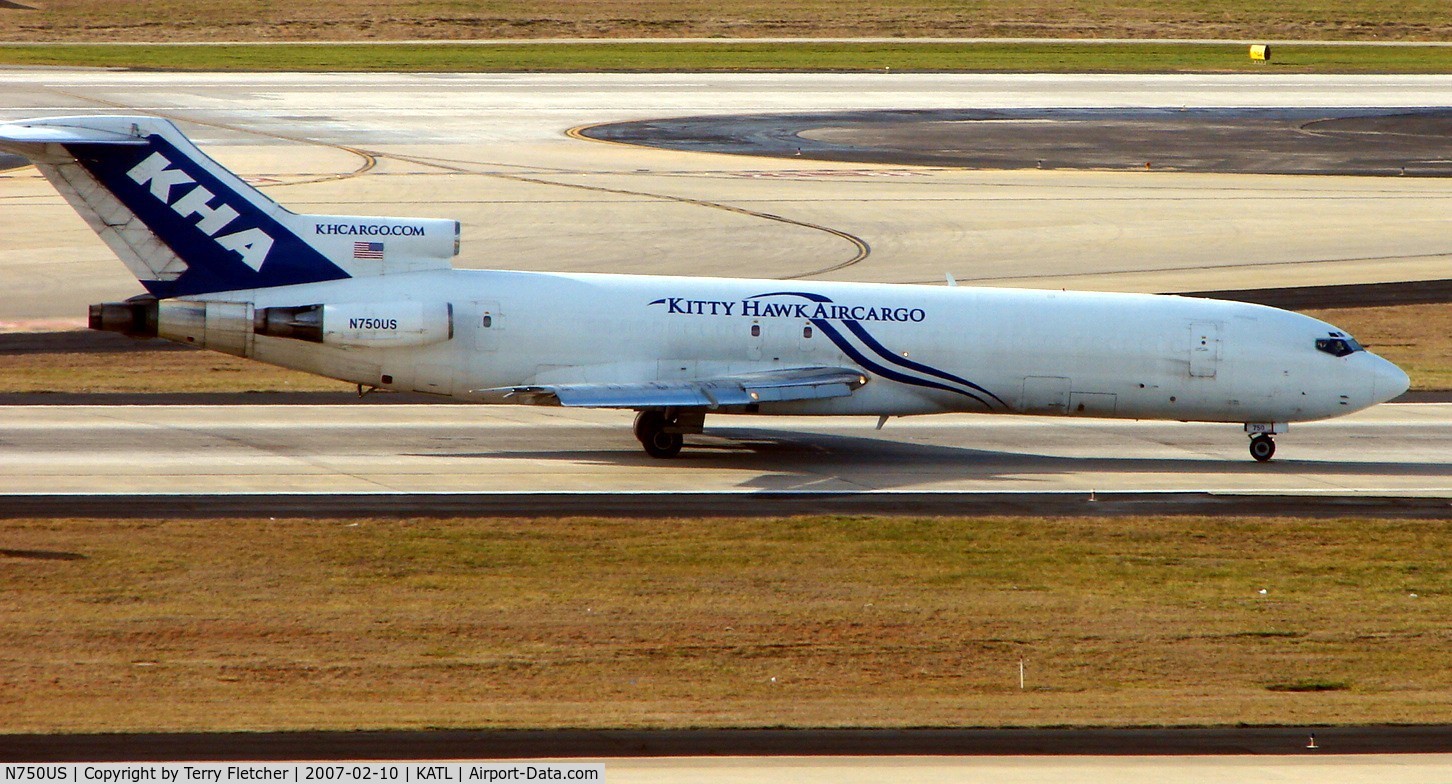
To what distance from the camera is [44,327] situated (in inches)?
1825

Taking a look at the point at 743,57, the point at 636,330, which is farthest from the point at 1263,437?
the point at 743,57

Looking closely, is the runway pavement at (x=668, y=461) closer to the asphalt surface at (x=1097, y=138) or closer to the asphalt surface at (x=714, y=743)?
the asphalt surface at (x=714, y=743)

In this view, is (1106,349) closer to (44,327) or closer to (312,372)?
(312,372)

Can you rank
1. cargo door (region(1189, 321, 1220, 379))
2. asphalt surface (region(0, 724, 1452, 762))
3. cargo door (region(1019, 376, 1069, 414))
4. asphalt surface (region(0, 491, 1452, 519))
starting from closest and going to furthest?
asphalt surface (region(0, 724, 1452, 762)) < asphalt surface (region(0, 491, 1452, 519)) < cargo door (region(1019, 376, 1069, 414)) < cargo door (region(1189, 321, 1220, 379))

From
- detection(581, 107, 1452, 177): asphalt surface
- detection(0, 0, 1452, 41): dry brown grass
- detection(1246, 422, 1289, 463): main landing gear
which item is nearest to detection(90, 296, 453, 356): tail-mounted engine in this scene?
detection(1246, 422, 1289, 463): main landing gear

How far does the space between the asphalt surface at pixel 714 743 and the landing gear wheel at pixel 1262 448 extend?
662 inches

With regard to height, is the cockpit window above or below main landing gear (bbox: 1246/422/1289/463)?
above

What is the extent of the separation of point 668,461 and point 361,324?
22.1ft

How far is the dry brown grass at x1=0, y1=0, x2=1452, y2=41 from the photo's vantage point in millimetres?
119438

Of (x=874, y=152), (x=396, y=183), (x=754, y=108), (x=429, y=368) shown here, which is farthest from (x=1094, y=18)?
(x=429, y=368)

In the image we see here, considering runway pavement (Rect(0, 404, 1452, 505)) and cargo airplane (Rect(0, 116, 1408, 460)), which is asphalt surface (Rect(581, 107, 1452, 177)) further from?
cargo airplane (Rect(0, 116, 1408, 460))

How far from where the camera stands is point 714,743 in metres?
18.2

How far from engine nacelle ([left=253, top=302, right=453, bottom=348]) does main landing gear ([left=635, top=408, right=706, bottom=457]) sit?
4392mm

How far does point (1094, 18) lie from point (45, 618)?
119m
